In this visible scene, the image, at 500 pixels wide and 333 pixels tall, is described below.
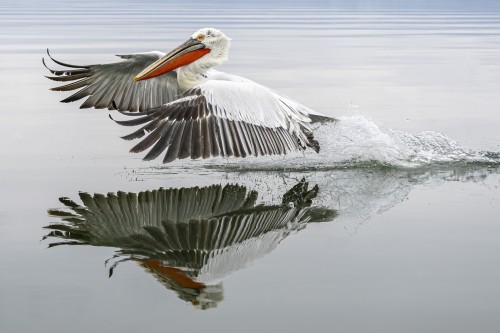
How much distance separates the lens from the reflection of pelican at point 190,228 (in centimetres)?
541

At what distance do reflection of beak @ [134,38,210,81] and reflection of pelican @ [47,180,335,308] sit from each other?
4.92 feet

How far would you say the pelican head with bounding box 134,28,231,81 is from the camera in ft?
28.9

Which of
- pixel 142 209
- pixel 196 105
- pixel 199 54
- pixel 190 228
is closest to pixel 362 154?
pixel 199 54

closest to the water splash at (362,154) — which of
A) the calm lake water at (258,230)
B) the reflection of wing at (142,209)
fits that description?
the calm lake water at (258,230)

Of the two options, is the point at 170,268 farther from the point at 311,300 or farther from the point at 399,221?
the point at 399,221

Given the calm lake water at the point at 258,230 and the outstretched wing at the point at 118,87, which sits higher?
the outstretched wing at the point at 118,87

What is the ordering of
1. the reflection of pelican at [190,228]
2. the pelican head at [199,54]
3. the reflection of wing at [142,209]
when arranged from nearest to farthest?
the reflection of pelican at [190,228]
the reflection of wing at [142,209]
the pelican head at [199,54]

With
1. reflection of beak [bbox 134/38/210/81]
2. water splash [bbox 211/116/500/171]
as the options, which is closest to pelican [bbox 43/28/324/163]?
reflection of beak [bbox 134/38/210/81]

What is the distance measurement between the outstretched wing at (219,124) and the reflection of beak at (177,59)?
1038mm

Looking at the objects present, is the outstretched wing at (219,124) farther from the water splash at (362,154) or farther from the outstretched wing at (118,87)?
the outstretched wing at (118,87)

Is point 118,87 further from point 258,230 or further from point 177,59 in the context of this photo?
point 258,230

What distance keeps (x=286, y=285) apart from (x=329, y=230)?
4.28 feet

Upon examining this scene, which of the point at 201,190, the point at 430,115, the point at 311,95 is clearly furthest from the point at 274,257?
the point at 311,95

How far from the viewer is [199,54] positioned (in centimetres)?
893
